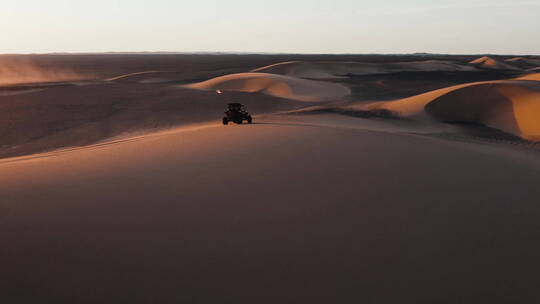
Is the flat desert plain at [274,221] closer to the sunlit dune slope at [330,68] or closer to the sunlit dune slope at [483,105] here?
the sunlit dune slope at [483,105]

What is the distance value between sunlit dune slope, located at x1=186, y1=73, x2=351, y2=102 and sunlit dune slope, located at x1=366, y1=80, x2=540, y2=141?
34.3 feet

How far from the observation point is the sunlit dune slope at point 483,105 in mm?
18125

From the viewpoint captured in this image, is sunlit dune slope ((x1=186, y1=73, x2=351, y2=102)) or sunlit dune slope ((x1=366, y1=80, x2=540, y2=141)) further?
sunlit dune slope ((x1=186, y1=73, x2=351, y2=102))

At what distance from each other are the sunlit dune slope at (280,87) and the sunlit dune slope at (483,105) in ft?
34.3

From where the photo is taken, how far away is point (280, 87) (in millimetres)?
35906

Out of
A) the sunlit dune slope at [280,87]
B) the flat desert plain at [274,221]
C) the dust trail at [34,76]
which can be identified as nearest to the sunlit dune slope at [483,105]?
the flat desert plain at [274,221]

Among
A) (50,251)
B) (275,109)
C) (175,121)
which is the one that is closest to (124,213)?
(50,251)

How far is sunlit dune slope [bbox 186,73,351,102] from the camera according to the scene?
1295 inches

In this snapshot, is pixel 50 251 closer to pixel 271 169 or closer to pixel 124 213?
pixel 124 213

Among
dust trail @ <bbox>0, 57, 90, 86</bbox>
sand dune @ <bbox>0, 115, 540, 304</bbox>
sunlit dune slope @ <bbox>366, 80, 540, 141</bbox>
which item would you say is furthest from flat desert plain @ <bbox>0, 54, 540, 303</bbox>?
dust trail @ <bbox>0, 57, 90, 86</bbox>

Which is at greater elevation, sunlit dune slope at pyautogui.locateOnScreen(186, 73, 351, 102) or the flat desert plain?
the flat desert plain

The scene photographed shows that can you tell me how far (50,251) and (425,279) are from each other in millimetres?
4393

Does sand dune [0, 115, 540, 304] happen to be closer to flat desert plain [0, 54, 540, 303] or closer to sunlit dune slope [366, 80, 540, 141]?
flat desert plain [0, 54, 540, 303]

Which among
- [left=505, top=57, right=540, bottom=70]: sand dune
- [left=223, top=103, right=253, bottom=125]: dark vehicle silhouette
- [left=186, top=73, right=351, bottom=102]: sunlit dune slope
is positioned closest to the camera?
[left=223, top=103, right=253, bottom=125]: dark vehicle silhouette
